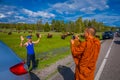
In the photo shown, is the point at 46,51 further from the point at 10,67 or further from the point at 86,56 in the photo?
the point at 10,67

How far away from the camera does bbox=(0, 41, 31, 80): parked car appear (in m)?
3.76

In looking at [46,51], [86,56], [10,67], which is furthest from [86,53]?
[46,51]

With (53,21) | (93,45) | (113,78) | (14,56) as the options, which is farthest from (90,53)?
(53,21)

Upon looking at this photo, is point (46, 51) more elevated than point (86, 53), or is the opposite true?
point (86, 53)

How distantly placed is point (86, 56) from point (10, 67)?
89.3 inches

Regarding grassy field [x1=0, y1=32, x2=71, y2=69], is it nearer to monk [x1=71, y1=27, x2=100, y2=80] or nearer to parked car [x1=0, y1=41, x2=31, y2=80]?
monk [x1=71, y1=27, x2=100, y2=80]

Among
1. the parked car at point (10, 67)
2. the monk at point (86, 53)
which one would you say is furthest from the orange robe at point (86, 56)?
the parked car at point (10, 67)

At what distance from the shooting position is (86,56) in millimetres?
5715

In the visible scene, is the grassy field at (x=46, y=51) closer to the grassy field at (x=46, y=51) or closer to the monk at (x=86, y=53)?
the grassy field at (x=46, y=51)

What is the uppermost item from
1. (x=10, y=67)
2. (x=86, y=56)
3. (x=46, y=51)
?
(x=10, y=67)

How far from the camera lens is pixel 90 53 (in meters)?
5.71

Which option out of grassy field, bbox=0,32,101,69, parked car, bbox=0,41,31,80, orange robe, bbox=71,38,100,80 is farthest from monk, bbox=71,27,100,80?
grassy field, bbox=0,32,101,69

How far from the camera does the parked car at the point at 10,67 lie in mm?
3761

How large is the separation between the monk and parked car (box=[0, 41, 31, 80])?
1.77m
